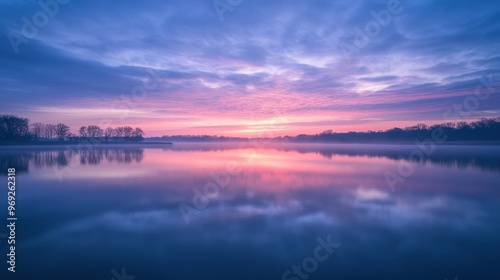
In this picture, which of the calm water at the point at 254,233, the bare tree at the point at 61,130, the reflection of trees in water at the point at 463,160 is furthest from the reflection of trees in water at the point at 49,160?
the bare tree at the point at 61,130

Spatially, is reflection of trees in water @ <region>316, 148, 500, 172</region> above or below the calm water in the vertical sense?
above

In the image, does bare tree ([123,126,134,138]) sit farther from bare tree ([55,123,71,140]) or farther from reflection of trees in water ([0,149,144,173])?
reflection of trees in water ([0,149,144,173])

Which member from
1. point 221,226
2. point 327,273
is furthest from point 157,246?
point 327,273

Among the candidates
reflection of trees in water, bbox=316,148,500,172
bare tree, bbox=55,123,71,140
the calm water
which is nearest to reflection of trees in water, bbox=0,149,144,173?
the calm water

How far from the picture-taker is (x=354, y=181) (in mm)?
14430

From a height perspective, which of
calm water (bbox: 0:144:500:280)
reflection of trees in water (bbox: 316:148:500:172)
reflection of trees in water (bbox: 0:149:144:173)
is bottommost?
calm water (bbox: 0:144:500:280)

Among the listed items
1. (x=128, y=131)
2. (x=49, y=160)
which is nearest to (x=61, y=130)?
(x=128, y=131)

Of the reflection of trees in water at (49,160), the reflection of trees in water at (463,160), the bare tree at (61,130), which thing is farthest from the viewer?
the bare tree at (61,130)

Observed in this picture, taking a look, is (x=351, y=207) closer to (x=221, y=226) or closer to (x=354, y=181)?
(x=221, y=226)

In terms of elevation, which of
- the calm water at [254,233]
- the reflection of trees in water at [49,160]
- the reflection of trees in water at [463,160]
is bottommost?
the calm water at [254,233]

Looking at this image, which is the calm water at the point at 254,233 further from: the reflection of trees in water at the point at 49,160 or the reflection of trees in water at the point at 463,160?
the reflection of trees in water at the point at 463,160

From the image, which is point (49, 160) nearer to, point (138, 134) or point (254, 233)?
point (254, 233)

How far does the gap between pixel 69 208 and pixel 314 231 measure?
824 cm

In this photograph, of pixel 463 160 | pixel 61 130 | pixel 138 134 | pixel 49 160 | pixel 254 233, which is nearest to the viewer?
pixel 254 233
